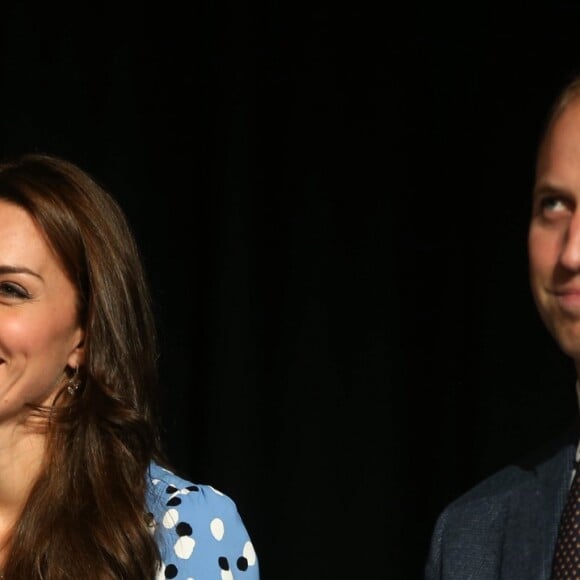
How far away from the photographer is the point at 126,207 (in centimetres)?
294

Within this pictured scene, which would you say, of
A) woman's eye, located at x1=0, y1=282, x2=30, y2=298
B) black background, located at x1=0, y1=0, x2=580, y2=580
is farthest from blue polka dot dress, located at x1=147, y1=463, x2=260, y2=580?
black background, located at x1=0, y1=0, x2=580, y2=580

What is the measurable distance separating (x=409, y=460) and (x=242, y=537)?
822 mm

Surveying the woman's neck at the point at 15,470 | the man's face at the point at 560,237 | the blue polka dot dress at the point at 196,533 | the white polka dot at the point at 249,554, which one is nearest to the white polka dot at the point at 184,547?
the blue polka dot dress at the point at 196,533

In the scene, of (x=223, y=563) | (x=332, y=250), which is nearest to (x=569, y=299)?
(x=223, y=563)

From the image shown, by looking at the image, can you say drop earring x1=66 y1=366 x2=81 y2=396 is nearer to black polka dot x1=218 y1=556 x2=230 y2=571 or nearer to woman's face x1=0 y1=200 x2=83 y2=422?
woman's face x1=0 y1=200 x2=83 y2=422

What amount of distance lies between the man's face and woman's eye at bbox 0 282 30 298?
817mm

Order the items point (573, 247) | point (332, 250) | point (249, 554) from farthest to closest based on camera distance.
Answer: point (332, 250)
point (249, 554)
point (573, 247)

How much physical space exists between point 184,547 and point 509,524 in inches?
22.1

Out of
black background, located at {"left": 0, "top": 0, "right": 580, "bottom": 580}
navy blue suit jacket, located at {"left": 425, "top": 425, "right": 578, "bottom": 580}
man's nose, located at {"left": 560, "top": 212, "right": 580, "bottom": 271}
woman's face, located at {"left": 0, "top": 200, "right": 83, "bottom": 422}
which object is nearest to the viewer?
man's nose, located at {"left": 560, "top": 212, "right": 580, "bottom": 271}

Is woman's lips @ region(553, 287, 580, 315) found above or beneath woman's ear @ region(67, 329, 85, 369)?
above

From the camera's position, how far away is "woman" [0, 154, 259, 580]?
211 cm

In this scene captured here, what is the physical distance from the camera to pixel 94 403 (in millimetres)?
2205

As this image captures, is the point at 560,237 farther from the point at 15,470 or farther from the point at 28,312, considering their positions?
the point at 15,470

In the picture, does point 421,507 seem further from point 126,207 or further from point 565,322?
point 565,322
